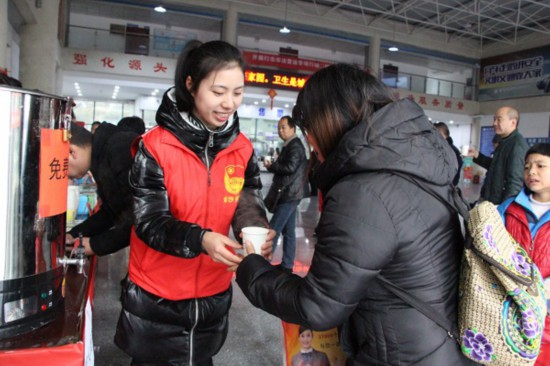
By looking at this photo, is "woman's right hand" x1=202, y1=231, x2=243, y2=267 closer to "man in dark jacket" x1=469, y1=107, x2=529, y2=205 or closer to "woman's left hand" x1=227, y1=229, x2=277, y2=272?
"woman's left hand" x1=227, y1=229, x2=277, y2=272

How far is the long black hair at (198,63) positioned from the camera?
1248 millimetres

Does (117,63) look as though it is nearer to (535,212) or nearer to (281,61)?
(281,61)

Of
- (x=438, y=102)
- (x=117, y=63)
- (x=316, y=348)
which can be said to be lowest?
(x=316, y=348)

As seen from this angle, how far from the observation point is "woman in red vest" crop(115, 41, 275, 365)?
48.9 inches

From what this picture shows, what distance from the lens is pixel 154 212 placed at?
1245 mm

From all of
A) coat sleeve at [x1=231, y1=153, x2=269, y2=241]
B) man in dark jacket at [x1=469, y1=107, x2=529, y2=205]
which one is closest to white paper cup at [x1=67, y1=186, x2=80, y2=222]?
coat sleeve at [x1=231, y1=153, x2=269, y2=241]

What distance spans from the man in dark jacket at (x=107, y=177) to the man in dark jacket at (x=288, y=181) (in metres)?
2.57

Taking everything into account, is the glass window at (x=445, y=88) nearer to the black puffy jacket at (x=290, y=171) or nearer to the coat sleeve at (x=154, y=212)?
the black puffy jacket at (x=290, y=171)

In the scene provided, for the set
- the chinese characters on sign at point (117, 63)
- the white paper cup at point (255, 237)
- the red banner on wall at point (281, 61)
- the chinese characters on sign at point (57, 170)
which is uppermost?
the red banner on wall at point (281, 61)

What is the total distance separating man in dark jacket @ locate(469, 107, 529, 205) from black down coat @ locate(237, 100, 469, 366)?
9.79 feet

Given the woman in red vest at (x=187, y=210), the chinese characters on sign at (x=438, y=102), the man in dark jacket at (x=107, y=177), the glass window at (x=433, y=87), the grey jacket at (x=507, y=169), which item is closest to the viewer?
the woman in red vest at (x=187, y=210)

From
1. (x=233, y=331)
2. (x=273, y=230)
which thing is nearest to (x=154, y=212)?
(x=273, y=230)

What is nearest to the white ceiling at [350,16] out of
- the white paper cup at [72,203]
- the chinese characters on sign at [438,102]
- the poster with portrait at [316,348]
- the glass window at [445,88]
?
the glass window at [445,88]

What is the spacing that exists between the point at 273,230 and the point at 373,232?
523mm
